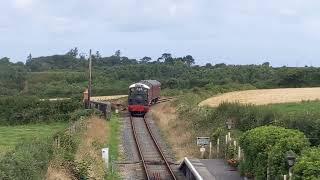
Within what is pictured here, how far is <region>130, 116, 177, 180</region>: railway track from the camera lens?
26.0m

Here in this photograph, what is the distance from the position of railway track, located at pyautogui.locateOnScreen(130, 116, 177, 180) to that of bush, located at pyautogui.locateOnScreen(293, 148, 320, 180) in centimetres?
1086

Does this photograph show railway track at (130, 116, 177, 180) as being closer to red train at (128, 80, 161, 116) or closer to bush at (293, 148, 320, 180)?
red train at (128, 80, 161, 116)

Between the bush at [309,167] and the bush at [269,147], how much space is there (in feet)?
7.77

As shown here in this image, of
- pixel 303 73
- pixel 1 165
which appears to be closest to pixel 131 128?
pixel 1 165

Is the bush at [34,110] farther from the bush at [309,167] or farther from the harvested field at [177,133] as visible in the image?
the bush at [309,167]

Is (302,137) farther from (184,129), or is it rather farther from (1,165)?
(184,129)

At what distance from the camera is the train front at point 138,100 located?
5569 centimetres

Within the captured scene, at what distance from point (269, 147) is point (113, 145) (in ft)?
56.8

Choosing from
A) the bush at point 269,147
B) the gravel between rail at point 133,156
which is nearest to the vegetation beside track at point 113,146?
the gravel between rail at point 133,156

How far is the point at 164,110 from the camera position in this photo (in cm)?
5869

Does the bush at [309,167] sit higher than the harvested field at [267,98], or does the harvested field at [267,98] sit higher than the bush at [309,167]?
the bush at [309,167]

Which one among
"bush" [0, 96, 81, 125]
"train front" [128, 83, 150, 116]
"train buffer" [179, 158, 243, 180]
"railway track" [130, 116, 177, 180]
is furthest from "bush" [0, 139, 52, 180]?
"train front" [128, 83, 150, 116]

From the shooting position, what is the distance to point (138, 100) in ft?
183

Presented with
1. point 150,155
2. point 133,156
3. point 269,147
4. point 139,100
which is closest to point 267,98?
point 139,100
